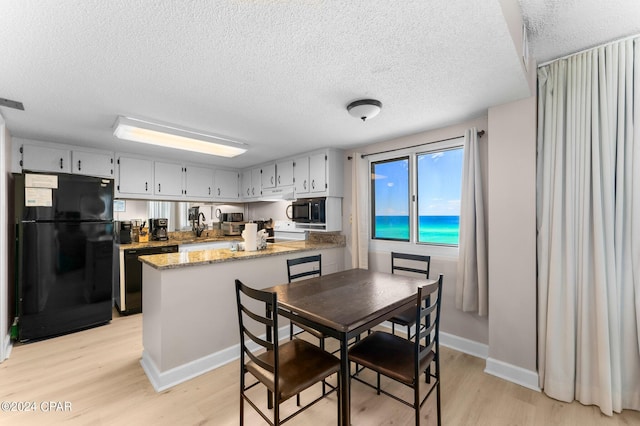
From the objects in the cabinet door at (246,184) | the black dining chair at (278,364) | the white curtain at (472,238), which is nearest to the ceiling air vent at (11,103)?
the black dining chair at (278,364)

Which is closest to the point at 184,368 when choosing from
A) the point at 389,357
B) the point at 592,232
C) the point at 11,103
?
the point at 389,357

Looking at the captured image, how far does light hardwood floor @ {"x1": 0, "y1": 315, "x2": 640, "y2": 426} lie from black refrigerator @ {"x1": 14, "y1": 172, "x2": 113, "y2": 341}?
48 centimetres

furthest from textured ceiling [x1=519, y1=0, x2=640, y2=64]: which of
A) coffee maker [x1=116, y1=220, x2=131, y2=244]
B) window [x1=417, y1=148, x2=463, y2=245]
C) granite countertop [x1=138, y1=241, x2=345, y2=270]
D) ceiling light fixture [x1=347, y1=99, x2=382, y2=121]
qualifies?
coffee maker [x1=116, y1=220, x2=131, y2=244]

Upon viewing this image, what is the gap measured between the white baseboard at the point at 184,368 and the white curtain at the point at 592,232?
2600 mm

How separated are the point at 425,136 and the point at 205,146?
253 cm

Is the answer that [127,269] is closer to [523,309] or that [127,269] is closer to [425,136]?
[425,136]

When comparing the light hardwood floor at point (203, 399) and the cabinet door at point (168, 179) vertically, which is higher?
the cabinet door at point (168, 179)

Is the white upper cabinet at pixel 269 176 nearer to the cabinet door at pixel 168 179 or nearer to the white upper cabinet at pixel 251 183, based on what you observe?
the white upper cabinet at pixel 251 183

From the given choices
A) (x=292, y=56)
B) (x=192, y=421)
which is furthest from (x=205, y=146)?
(x=192, y=421)

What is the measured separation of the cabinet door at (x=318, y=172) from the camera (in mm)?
3735

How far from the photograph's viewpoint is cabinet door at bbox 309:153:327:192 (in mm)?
3735

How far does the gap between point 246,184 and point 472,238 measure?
3878 millimetres

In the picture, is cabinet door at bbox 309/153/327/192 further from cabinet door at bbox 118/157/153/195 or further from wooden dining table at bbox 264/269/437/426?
cabinet door at bbox 118/157/153/195

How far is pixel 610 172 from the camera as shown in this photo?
6.15ft
